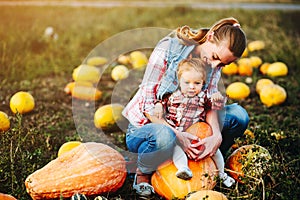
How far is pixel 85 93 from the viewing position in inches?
207

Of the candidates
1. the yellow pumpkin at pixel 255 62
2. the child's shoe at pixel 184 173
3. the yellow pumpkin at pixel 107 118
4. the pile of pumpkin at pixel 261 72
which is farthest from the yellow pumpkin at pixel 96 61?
the child's shoe at pixel 184 173

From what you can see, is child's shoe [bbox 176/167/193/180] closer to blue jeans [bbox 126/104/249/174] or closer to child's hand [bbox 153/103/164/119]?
blue jeans [bbox 126/104/249/174]

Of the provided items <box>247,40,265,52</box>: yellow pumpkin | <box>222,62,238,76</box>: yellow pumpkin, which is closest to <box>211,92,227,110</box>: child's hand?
<box>222,62,238,76</box>: yellow pumpkin

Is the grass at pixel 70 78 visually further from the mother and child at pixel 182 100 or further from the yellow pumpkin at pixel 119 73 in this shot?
the mother and child at pixel 182 100

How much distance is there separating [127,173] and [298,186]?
130cm

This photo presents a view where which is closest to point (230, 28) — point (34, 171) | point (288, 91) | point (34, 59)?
point (34, 171)

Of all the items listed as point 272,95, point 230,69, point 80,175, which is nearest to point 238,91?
point 272,95

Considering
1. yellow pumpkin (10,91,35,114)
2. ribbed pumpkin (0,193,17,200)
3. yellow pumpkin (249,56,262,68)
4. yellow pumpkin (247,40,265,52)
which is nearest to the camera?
ribbed pumpkin (0,193,17,200)

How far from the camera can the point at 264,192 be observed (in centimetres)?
291

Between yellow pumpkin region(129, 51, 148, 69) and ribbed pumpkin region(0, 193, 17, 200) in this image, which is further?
yellow pumpkin region(129, 51, 148, 69)

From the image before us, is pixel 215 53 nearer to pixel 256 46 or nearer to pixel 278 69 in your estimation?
pixel 278 69

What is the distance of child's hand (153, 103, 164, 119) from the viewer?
3.22 metres

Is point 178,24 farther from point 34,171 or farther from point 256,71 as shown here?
point 34,171

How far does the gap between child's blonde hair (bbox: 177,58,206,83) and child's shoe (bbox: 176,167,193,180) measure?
650 millimetres
